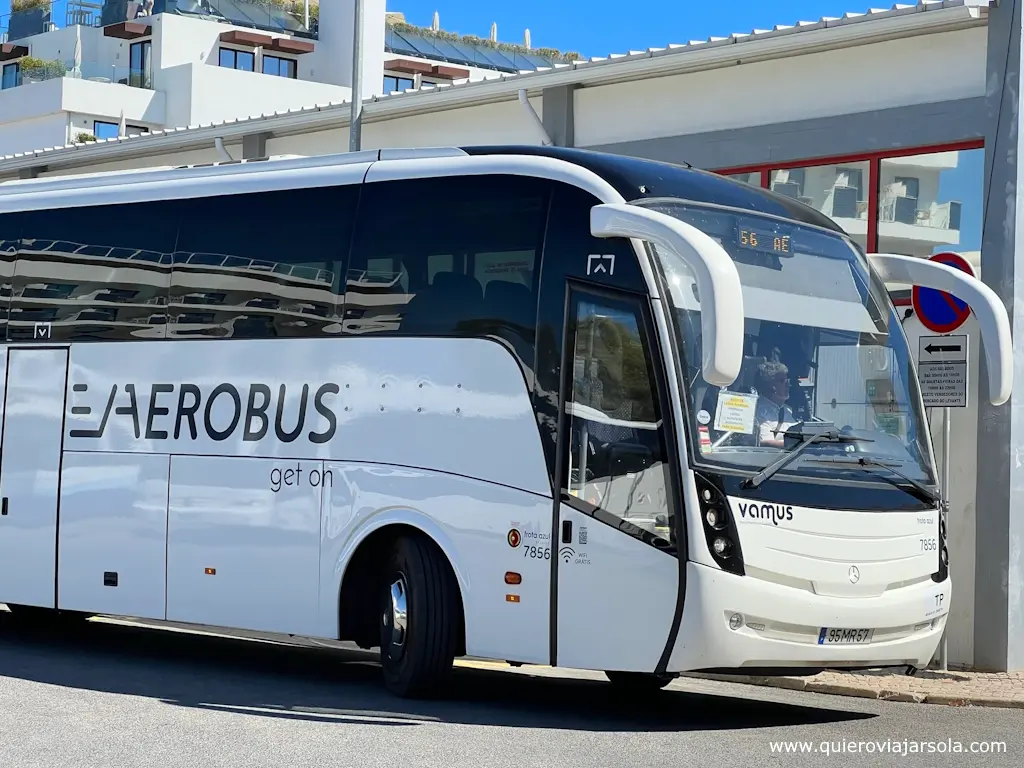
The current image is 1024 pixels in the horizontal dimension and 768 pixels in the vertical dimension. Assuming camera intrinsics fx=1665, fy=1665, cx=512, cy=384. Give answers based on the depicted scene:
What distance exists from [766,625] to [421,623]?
2.42m

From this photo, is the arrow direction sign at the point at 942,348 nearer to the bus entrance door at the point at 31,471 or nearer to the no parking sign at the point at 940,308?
the no parking sign at the point at 940,308

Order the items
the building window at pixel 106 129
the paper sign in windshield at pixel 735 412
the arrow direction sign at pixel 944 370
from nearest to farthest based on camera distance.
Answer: the paper sign in windshield at pixel 735 412, the arrow direction sign at pixel 944 370, the building window at pixel 106 129

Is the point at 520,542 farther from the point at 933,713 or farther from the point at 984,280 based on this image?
the point at 984,280

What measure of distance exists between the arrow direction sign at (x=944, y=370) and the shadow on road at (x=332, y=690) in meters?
3.33

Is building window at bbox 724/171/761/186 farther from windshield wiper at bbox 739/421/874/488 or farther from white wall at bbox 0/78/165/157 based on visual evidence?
white wall at bbox 0/78/165/157

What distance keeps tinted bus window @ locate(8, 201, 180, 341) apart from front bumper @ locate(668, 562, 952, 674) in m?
5.23

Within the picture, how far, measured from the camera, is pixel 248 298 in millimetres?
12422

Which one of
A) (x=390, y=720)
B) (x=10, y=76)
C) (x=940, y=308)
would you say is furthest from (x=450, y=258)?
(x=10, y=76)

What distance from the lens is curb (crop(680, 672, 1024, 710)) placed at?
12.7m

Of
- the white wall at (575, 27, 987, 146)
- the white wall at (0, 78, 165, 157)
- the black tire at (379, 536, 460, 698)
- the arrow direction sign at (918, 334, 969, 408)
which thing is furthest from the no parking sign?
the white wall at (0, 78, 165, 157)

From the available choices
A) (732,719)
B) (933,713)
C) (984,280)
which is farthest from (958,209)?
(732,719)

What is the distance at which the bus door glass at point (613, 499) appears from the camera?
995cm

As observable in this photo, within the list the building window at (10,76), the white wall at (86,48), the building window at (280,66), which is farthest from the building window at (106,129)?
the building window at (280,66)

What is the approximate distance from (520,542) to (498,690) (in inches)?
78.5
